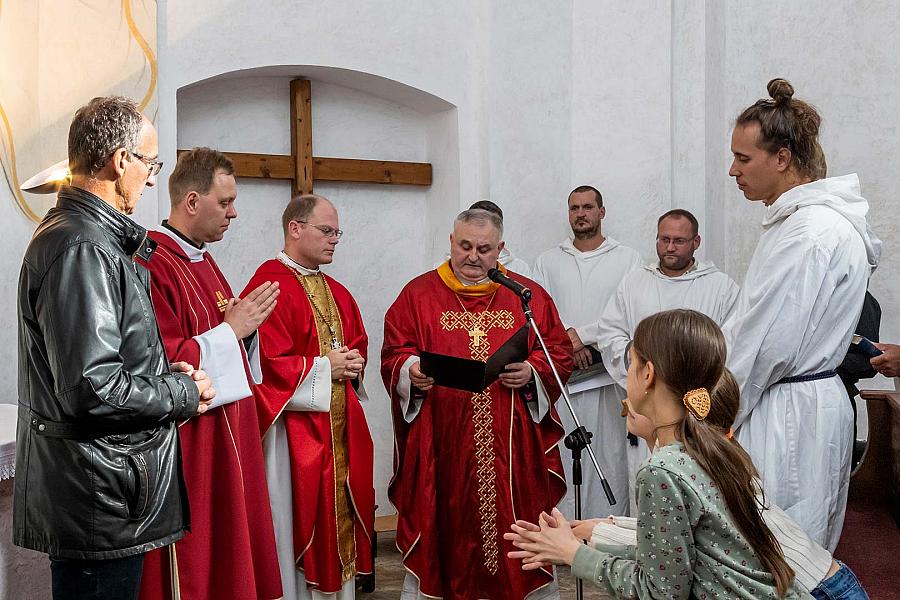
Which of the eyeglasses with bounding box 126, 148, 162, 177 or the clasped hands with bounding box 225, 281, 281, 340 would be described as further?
A: the clasped hands with bounding box 225, 281, 281, 340

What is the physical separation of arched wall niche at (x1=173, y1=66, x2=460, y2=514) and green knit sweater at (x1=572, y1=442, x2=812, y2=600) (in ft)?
14.6

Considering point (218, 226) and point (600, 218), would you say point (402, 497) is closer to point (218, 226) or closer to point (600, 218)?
point (218, 226)

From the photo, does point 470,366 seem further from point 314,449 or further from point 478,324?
point 314,449

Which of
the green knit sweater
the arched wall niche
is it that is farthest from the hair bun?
the arched wall niche

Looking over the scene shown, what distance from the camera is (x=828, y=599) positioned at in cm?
233

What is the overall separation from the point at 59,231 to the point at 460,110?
4395mm

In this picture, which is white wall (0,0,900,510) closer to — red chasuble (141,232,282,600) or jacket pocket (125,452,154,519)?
red chasuble (141,232,282,600)

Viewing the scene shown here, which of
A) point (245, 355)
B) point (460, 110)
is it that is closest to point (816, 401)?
point (245, 355)

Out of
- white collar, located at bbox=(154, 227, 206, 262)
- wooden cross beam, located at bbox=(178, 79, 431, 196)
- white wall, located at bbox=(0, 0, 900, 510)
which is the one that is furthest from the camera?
white wall, located at bbox=(0, 0, 900, 510)

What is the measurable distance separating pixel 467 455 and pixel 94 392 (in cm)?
245

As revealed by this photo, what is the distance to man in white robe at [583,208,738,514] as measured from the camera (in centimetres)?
560

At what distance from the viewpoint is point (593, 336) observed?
5.84 metres

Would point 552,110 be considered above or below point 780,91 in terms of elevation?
above

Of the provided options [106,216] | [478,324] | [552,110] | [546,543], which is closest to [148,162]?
[106,216]
